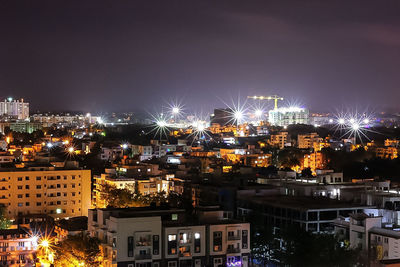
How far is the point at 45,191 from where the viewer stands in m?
15.3

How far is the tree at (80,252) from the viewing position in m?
8.92

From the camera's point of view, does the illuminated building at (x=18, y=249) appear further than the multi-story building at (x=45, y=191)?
No

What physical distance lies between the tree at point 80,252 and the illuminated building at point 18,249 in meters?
1.63

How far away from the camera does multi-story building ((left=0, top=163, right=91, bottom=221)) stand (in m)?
14.9

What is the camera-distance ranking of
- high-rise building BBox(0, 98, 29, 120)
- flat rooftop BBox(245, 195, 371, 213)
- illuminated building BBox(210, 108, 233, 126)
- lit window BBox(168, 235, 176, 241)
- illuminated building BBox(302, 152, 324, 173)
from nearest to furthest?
lit window BBox(168, 235, 176, 241)
flat rooftop BBox(245, 195, 371, 213)
illuminated building BBox(302, 152, 324, 173)
illuminated building BBox(210, 108, 233, 126)
high-rise building BBox(0, 98, 29, 120)

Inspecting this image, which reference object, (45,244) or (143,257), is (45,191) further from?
(143,257)

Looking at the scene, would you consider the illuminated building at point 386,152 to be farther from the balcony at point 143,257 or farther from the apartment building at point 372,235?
the balcony at point 143,257

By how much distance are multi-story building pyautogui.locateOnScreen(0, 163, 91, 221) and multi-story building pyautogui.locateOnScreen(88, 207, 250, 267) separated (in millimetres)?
5581

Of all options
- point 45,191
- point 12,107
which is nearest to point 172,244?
point 45,191

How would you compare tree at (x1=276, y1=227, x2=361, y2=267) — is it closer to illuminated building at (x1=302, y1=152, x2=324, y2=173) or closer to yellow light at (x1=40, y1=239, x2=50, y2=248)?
yellow light at (x1=40, y1=239, x2=50, y2=248)

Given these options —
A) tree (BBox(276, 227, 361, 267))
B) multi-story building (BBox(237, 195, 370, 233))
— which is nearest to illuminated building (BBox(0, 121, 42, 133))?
multi-story building (BBox(237, 195, 370, 233))

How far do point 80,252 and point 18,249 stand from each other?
230 cm

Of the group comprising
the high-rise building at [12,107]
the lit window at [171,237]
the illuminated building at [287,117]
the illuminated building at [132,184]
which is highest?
the high-rise building at [12,107]

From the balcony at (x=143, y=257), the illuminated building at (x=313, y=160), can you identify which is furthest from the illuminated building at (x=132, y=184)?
the illuminated building at (x=313, y=160)
